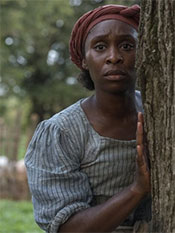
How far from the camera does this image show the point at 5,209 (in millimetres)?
8969

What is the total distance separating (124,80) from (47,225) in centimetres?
73

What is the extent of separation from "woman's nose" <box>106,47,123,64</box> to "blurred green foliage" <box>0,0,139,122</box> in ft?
59.7

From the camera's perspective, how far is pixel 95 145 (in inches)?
91.4

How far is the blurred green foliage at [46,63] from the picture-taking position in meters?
22.2

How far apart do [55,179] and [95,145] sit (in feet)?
0.79

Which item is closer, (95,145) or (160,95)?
(160,95)

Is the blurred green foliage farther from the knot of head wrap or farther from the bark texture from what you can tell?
the bark texture

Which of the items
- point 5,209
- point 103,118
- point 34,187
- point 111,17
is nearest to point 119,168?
point 103,118

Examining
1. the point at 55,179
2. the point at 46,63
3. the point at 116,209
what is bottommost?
the point at 116,209


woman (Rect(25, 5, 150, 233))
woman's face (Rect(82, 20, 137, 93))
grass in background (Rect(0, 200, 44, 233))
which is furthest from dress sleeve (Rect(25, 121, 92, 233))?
grass in background (Rect(0, 200, 44, 233))

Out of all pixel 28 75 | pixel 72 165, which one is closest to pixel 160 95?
pixel 72 165

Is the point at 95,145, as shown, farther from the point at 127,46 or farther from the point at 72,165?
the point at 127,46

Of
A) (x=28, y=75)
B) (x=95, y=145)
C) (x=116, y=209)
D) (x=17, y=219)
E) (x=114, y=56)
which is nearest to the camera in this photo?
(x=116, y=209)

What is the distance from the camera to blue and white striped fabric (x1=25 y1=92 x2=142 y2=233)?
224 centimetres
